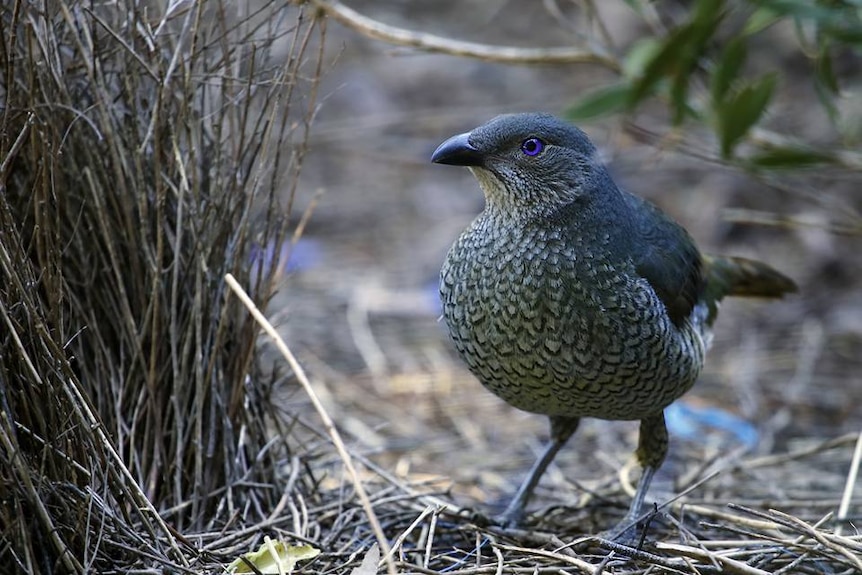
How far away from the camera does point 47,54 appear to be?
2658 millimetres

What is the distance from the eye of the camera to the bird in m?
2.89

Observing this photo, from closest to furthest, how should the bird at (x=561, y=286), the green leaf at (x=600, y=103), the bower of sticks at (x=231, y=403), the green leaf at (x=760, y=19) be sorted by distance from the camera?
1. the bower of sticks at (x=231, y=403)
2. the bird at (x=561, y=286)
3. the green leaf at (x=760, y=19)
4. the green leaf at (x=600, y=103)

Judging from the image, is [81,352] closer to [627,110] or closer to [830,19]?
[627,110]

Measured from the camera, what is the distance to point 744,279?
391 centimetres

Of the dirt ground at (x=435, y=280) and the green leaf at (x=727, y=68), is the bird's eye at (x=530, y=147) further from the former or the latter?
the green leaf at (x=727, y=68)

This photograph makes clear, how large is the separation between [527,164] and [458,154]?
21 cm

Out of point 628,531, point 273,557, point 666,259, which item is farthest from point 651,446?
point 273,557

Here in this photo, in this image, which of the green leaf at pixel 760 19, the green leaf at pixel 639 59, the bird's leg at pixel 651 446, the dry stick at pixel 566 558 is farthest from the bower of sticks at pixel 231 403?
the green leaf at pixel 760 19

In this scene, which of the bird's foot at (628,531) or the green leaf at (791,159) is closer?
the bird's foot at (628,531)

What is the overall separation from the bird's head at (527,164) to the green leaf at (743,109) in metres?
1.00

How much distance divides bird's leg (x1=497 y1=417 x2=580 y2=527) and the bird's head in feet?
2.81

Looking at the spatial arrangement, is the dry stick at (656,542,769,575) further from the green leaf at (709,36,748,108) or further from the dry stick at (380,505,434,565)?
the green leaf at (709,36,748,108)

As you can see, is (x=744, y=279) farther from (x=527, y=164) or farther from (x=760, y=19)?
(x=527, y=164)

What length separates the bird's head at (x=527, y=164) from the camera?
9.89 feet
